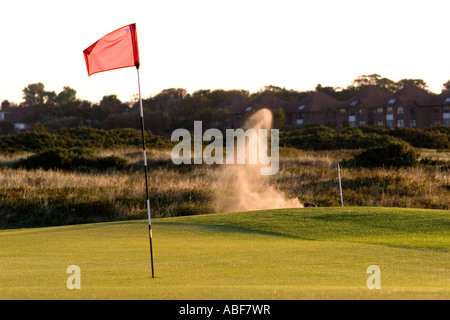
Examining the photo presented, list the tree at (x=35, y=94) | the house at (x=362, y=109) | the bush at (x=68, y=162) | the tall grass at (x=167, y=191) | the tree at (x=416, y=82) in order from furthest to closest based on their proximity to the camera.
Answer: the tree at (x=35, y=94)
the tree at (x=416, y=82)
the house at (x=362, y=109)
the bush at (x=68, y=162)
the tall grass at (x=167, y=191)

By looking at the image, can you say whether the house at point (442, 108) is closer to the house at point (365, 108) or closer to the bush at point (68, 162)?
the house at point (365, 108)

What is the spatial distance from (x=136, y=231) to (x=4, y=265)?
22.3 feet

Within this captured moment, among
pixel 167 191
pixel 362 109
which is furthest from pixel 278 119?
pixel 167 191

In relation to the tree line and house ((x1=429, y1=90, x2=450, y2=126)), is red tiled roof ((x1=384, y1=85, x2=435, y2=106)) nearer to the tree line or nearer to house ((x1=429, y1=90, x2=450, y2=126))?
house ((x1=429, y1=90, x2=450, y2=126))

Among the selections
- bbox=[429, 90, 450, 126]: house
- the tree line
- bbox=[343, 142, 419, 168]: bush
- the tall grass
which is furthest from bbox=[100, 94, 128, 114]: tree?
bbox=[343, 142, 419, 168]: bush

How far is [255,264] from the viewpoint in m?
11.1

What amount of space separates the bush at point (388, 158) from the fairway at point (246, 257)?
68.9ft

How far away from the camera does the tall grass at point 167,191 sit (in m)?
28.7

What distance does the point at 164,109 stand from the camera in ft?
375

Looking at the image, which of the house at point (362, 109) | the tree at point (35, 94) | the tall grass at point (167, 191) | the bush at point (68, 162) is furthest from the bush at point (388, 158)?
the tree at point (35, 94)

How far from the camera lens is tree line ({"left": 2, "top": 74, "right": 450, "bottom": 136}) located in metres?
103

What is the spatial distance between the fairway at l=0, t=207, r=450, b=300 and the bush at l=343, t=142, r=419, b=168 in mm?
20992

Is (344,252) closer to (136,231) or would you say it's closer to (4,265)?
(4,265)

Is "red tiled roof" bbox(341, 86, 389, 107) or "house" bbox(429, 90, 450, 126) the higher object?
"red tiled roof" bbox(341, 86, 389, 107)
